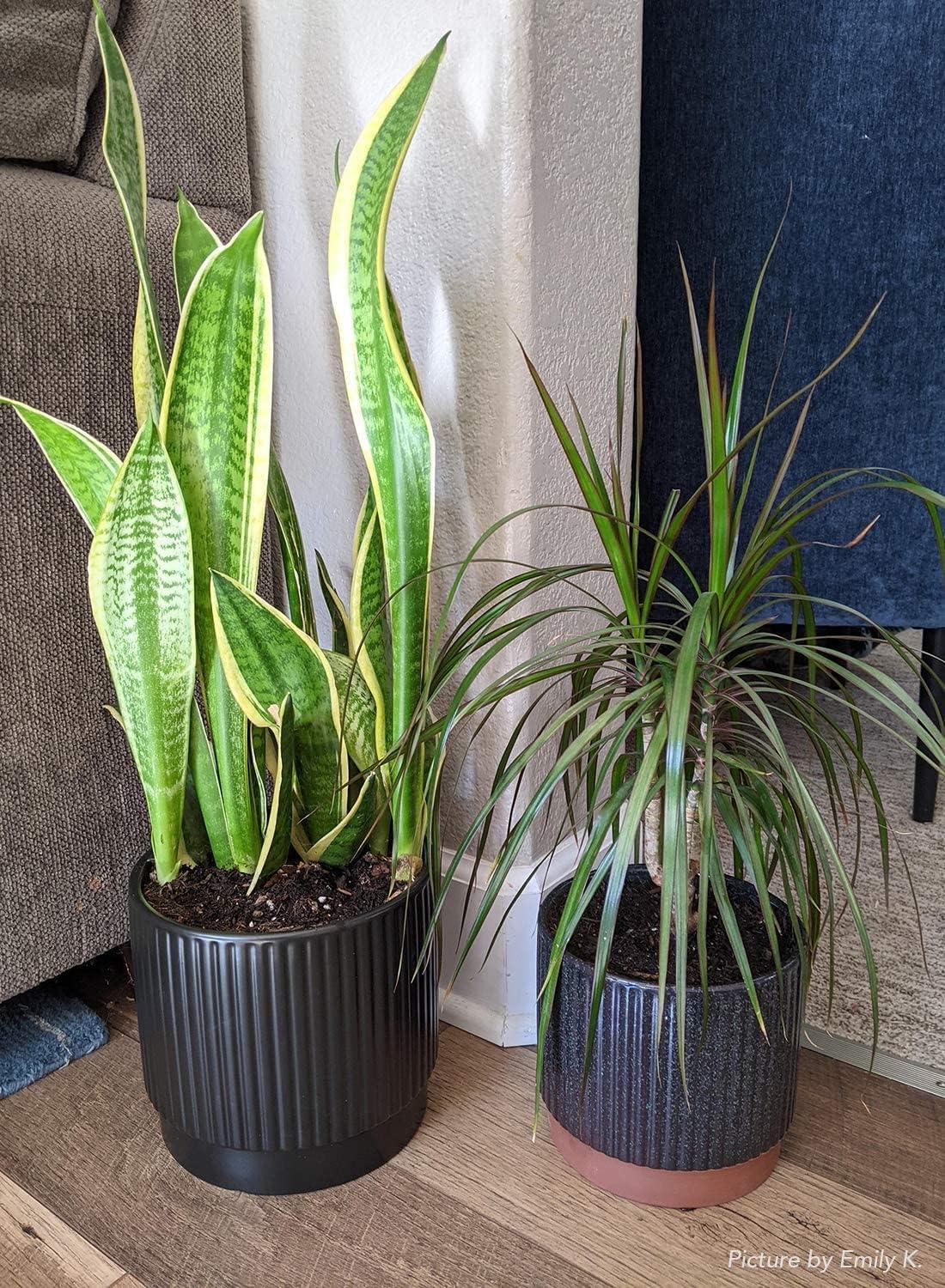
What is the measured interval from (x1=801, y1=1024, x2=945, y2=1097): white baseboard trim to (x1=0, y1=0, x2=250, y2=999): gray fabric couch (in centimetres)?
68

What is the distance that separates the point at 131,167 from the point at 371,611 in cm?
36

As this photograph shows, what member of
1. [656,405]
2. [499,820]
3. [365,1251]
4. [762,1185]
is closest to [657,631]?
[499,820]

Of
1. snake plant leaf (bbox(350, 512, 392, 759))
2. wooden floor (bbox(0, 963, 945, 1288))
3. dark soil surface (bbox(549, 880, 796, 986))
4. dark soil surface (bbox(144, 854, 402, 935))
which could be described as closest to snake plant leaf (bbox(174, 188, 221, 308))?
snake plant leaf (bbox(350, 512, 392, 759))

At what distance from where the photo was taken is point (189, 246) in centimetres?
83

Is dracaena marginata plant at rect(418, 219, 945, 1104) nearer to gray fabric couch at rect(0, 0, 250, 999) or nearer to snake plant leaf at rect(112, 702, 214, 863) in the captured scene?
snake plant leaf at rect(112, 702, 214, 863)

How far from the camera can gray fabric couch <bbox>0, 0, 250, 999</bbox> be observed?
0.90 m

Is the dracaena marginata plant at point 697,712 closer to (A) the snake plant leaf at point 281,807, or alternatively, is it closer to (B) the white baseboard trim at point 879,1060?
(A) the snake plant leaf at point 281,807

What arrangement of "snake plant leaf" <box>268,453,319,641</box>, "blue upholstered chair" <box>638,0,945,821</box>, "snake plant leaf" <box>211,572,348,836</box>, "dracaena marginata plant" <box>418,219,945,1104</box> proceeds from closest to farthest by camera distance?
"dracaena marginata plant" <box>418,219,945,1104</box> < "snake plant leaf" <box>211,572,348,836</box> < "snake plant leaf" <box>268,453,319,641</box> < "blue upholstered chair" <box>638,0,945,821</box>

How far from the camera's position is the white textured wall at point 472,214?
89 cm

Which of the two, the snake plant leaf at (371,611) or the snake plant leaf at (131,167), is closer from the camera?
the snake plant leaf at (131,167)

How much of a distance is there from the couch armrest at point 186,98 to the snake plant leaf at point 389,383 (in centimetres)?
31

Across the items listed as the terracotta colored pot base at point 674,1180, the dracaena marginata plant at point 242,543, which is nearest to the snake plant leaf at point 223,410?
the dracaena marginata plant at point 242,543

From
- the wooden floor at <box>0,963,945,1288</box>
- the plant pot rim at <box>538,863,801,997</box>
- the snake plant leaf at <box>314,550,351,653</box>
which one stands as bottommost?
the wooden floor at <box>0,963,945,1288</box>

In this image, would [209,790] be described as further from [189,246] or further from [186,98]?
[186,98]
